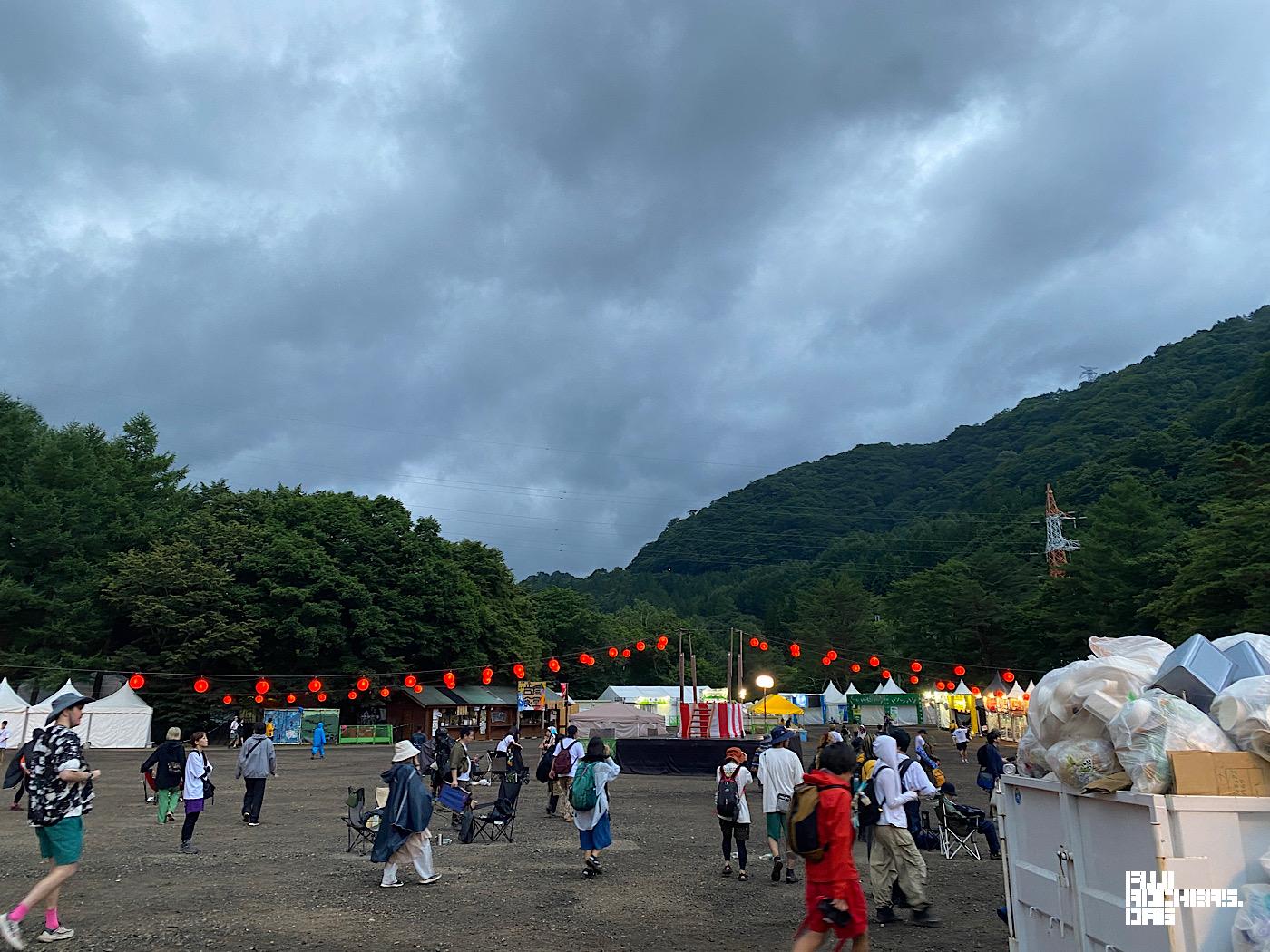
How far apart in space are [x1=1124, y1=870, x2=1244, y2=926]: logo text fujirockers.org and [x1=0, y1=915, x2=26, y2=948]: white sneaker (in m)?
7.31

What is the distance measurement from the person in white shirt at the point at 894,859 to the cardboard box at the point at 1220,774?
181 inches

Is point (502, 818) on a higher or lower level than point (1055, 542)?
lower

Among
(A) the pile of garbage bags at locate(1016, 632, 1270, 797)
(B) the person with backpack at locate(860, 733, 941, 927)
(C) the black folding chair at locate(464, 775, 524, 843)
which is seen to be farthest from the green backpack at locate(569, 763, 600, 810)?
(A) the pile of garbage bags at locate(1016, 632, 1270, 797)

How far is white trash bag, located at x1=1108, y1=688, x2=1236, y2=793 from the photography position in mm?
3604

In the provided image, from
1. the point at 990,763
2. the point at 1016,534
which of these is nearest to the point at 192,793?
the point at 990,763

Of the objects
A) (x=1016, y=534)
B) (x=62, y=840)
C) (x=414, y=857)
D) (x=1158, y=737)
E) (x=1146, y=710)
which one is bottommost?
(x=414, y=857)

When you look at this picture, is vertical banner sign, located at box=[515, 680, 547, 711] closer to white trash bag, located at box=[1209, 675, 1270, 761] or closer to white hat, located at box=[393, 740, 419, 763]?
white hat, located at box=[393, 740, 419, 763]

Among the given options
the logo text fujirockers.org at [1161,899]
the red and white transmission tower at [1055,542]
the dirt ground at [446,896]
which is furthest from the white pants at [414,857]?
the red and white transmission tower at [1055,542]

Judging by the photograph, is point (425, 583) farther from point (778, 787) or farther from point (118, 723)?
point (778, 787)

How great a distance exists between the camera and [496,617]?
53000mm

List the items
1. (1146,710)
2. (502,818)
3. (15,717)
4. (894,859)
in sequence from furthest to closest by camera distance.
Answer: (15,717) → (502,818) → (894,859) → (1146,710)

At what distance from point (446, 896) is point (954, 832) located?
22.0 ft

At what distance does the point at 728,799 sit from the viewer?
948 centimetres

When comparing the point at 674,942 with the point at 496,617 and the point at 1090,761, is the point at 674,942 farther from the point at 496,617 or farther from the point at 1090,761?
→ the point at 496,617
